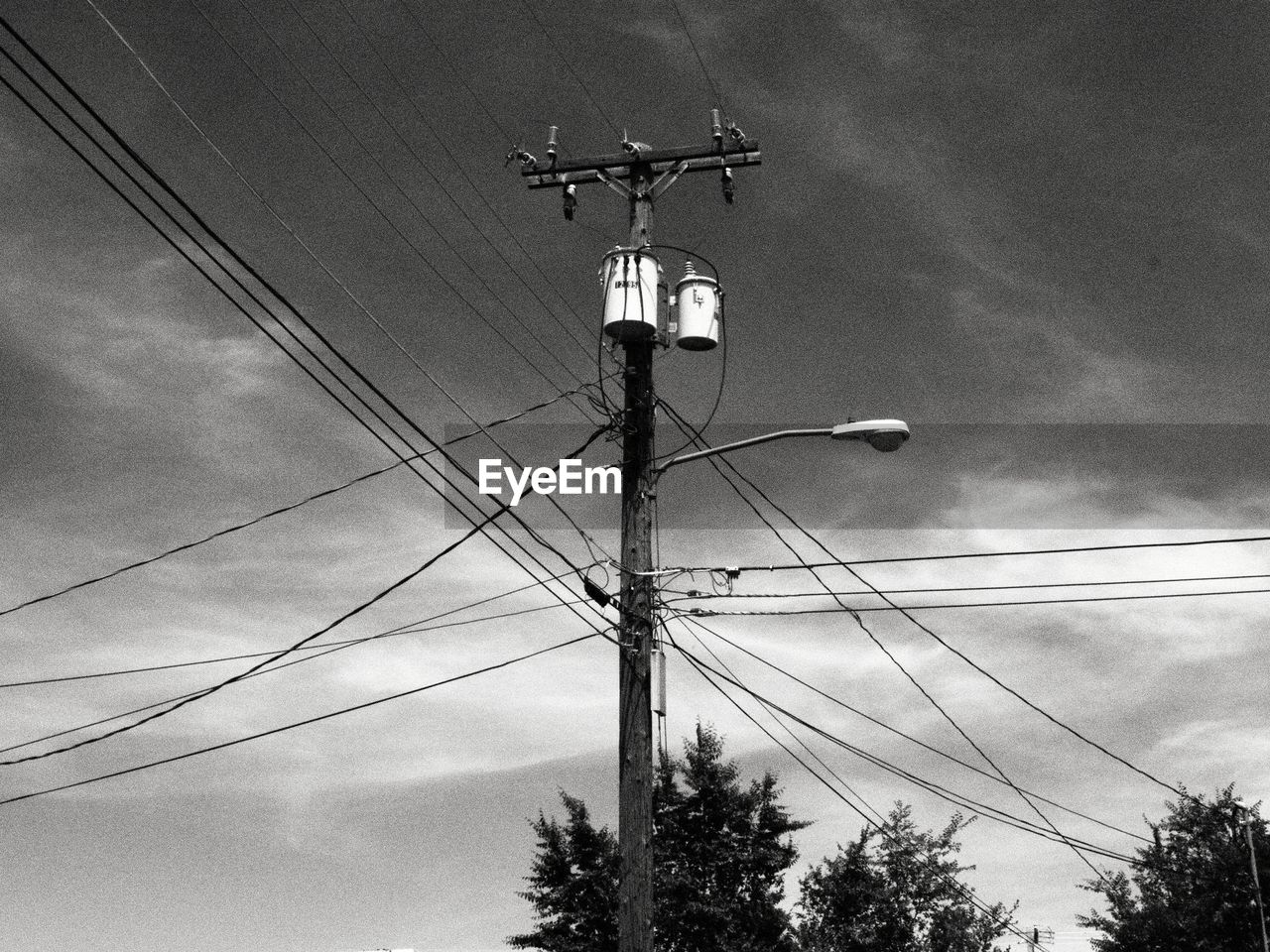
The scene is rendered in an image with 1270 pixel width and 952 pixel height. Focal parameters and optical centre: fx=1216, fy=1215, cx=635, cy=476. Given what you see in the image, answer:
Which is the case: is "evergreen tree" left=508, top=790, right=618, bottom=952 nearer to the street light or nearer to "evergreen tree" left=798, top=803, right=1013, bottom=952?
"evergreen tree" left=798, top=803, right=1013, bottom=952

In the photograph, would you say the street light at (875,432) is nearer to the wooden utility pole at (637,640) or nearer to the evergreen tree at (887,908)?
the wooden utility pole at (637,640)

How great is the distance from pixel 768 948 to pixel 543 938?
6.49 m

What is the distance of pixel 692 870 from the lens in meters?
36.6

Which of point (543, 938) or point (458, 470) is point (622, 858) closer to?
point (458, 470)

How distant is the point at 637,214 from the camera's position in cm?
1416

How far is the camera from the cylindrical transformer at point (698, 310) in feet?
44.4

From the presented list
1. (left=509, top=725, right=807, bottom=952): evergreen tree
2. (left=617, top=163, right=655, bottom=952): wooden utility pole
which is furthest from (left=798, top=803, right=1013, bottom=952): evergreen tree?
(left=617, top=163, right=655, bottom=952): wooden utility pole

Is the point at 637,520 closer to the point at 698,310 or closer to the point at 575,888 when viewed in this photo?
the point at 698,310

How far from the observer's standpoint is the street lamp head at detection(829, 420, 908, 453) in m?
11.8

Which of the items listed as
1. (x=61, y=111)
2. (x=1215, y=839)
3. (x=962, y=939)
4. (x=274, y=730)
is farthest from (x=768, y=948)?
(x=61, y=111)

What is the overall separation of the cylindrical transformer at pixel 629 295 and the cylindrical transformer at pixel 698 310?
333 millimetres

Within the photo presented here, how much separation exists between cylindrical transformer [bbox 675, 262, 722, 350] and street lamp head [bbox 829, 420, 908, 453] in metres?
2.28

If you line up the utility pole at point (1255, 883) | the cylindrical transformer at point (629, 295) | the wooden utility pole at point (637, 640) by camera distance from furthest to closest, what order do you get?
1. the utility pole at point (1255, 883)
2. the cylindrical transformer at point (629, 295)
3. the wooden utility pole at point (637, 640)

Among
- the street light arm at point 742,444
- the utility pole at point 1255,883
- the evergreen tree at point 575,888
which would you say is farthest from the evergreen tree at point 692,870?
the street light arm at point 742,444
